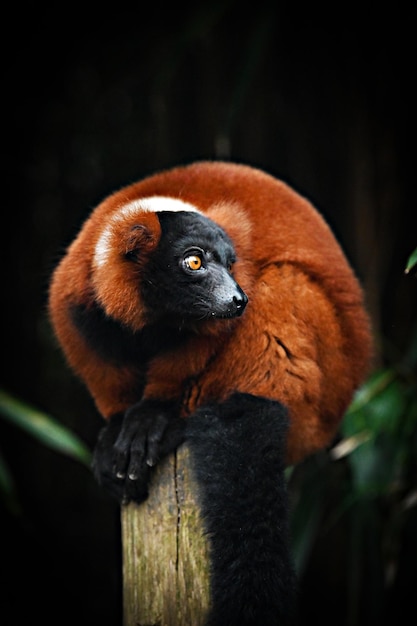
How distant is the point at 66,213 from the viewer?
19.7 ft

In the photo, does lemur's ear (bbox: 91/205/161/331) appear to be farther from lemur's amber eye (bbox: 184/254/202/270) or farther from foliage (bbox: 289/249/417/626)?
foliage (bbox: 289/249/417/626)

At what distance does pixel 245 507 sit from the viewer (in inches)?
93.9

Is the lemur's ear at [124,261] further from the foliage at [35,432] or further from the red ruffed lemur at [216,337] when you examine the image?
the foliage at [35,432]

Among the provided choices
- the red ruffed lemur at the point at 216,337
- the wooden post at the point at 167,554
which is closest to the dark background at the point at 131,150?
the red ruffed lemur at the point at 216,337

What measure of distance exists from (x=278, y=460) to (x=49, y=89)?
420cm

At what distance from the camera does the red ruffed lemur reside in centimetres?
249

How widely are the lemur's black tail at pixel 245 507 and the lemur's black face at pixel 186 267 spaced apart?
0.37 metres

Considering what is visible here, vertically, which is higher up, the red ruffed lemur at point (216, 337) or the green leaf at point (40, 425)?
the red ruffed lemur at point (216, 337)

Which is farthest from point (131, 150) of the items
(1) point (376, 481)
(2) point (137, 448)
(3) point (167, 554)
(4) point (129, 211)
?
(3) point (167, 554)

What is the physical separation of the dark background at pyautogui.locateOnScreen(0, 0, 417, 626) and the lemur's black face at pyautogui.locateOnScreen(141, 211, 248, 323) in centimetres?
261

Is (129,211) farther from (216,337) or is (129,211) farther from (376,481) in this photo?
(376,481)

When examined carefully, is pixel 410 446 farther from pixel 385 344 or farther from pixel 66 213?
pixel 66 213

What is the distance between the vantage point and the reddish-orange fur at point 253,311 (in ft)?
8.94

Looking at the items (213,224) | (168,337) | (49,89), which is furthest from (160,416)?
(49,89)
